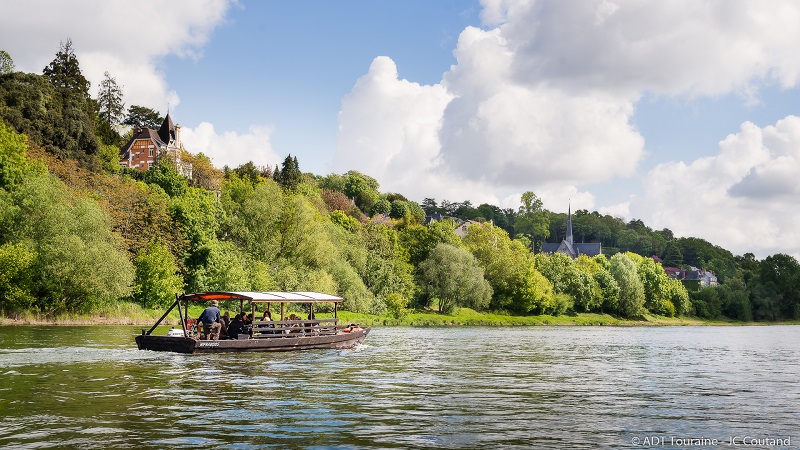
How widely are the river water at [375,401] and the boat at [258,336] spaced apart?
2.49ft

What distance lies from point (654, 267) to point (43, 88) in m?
114

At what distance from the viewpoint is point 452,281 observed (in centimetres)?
10131

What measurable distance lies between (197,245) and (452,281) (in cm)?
3758

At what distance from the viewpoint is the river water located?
655 inches

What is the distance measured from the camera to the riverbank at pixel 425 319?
61.8 meters

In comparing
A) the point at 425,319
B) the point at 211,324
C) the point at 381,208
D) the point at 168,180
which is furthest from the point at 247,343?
the point at 381,208

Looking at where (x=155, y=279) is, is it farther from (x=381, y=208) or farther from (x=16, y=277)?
(x=381, y=208)

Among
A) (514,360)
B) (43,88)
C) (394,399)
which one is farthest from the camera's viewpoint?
(43,88)

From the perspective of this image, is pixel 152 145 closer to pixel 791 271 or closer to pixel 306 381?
pixel 306 381

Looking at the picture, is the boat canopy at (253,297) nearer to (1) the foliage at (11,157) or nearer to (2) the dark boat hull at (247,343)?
(2) the dark boat hull at (247,343)

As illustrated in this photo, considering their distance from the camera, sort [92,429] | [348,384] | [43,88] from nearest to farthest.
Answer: [92,429] → [348,384] → [43,88]

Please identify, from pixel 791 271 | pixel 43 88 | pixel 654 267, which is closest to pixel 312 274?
pixel 43 88

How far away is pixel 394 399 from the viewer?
75.5ft

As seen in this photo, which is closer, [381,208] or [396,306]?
[396,306]
